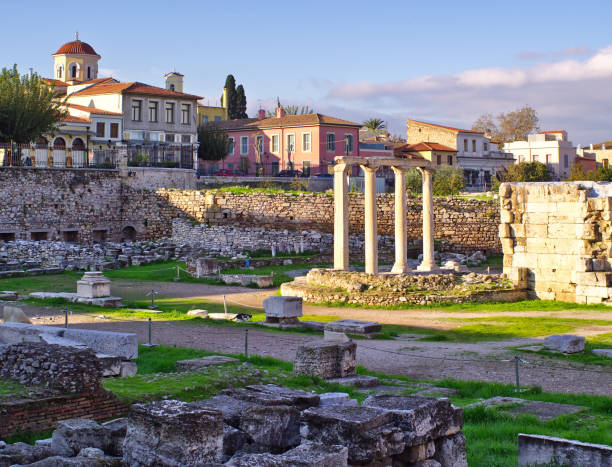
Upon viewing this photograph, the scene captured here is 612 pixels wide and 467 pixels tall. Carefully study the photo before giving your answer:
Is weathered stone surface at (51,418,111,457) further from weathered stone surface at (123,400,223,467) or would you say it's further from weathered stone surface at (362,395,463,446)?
weathered stone surface at (362,395,463,446)

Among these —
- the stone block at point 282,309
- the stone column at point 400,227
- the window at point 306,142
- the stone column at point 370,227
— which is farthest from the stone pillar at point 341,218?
the window at point 306,142

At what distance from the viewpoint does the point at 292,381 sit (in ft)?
43.0

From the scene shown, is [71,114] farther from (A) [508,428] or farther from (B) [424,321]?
(A) [508,428]

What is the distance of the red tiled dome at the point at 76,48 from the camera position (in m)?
72.9

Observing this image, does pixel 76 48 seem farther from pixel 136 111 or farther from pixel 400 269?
pixel 400 269

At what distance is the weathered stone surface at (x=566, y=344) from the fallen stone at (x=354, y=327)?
14.4 ft

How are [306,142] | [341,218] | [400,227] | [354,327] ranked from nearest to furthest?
[354,327] < [341,218] < [400,227] < [306,142]

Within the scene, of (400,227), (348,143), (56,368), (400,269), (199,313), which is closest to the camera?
(56,368)

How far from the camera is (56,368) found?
10891mm

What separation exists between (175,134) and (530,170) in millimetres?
31278

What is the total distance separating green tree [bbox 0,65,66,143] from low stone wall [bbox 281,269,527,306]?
27503 millimetres

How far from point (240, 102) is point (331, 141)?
30.2 meters

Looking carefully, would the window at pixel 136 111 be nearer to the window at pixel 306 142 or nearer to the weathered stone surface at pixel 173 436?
the window at pixel 306 142

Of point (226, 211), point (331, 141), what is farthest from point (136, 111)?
point (226, 211)
